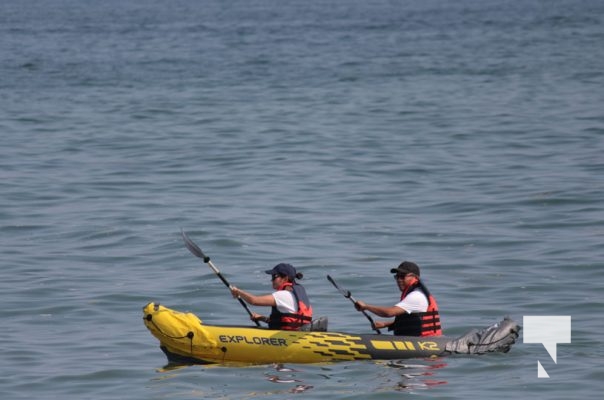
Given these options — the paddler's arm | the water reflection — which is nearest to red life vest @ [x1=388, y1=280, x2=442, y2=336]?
the water reflection

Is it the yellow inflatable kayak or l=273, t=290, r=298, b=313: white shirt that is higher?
l=273, t=290, r=298, b=313: white shirt

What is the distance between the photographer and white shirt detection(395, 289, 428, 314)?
16.5 meters

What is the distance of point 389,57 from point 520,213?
28.6 m

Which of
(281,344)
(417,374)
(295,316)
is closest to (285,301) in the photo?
(295,316)

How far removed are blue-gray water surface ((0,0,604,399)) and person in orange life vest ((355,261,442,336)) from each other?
0.61 metres

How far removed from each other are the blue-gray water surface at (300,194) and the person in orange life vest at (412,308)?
61 cm

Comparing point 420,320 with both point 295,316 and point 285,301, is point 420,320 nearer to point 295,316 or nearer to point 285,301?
point 295,316

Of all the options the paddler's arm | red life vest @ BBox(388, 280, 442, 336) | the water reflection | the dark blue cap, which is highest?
the dark blue cap

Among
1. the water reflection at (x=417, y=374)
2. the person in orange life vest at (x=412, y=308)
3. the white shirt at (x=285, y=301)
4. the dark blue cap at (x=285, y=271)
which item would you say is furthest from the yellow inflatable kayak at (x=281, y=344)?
the dark blue cap at (x=285, y=271)

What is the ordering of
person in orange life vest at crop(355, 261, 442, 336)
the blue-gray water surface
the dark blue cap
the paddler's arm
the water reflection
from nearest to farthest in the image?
the water reflection < the paddler's arm < person in orange life vest at crop(355, 261, 442, 336) < the dark blue cap < the blue-gray water surface

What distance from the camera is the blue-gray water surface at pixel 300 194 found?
56.0ft

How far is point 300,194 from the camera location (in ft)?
101

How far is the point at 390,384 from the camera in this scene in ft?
51.4

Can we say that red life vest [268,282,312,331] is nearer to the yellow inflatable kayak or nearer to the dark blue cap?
the dark blue cap
